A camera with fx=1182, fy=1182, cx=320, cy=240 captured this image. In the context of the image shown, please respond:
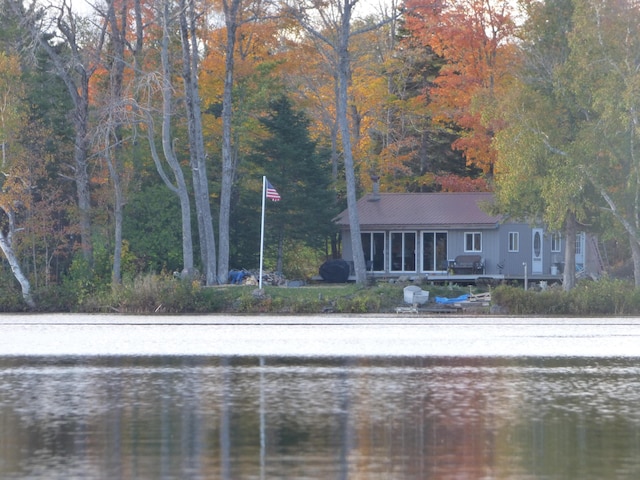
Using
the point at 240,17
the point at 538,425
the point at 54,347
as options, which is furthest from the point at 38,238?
the point at 538,425

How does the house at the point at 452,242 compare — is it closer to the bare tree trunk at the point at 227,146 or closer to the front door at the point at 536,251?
the front door at the point at 536,251

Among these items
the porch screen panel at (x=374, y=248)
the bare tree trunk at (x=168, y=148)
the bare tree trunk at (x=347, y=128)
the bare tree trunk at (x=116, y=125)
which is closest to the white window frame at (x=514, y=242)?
the porch screen panel at (x=374, y=248)

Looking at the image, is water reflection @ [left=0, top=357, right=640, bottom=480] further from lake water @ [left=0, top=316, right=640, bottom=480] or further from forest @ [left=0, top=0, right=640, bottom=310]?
forest @ [left=0, top=0, right=640, bottom=310]

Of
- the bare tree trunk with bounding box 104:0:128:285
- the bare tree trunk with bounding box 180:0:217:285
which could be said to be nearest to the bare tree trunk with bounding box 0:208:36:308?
the bare tree trunk with bounding box 104:0:128:285

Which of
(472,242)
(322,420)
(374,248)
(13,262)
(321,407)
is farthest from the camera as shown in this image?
(374,248)

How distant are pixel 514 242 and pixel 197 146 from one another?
15.5 metres

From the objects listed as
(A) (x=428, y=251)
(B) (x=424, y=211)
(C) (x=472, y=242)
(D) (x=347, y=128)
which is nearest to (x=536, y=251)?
(C) (x=472, y=242)

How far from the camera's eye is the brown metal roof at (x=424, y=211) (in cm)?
5512

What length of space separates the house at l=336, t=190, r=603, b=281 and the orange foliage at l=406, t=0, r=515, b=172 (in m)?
3.91

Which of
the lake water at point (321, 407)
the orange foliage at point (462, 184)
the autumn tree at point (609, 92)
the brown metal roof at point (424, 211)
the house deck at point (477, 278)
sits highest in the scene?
the autumn tree at point (609, 92)

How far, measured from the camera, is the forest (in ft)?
147

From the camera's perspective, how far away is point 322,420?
17062 mm

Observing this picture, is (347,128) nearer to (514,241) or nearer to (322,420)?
(514,241)

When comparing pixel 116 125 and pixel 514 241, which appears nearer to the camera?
pixel 116 125
